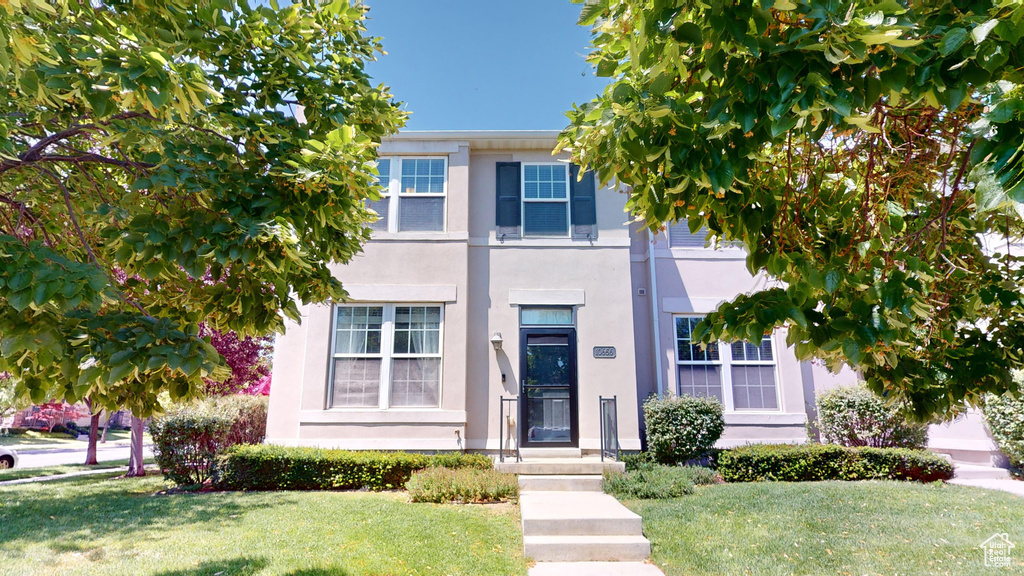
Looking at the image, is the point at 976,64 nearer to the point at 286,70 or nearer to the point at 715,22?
the point at 715,22

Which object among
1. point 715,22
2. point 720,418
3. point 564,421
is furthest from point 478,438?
point 715,22

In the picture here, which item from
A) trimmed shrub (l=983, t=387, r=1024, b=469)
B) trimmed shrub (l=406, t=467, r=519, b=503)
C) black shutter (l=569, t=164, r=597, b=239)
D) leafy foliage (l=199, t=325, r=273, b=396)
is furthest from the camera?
leafy foliage (l=199, t=325, r=273, b=396)

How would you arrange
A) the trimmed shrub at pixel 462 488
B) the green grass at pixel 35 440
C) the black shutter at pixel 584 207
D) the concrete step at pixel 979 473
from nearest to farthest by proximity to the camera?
the trimmed shrub at pixel 462 488, the concrete step at pixel 979 473, the black shutter at pixel 584 207, the green grass at pixel 35 440

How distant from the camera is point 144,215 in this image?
2775mm

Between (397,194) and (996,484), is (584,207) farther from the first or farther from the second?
(996,484)

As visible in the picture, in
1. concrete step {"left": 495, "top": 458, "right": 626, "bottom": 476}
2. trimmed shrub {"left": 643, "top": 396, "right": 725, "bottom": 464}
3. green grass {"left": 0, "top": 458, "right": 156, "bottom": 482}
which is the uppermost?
trimmed shrub {"left": 643, "top": 396, "right": 725, "bottom": 464}

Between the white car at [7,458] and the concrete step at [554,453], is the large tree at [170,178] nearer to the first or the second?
the concrete step at [554,453]

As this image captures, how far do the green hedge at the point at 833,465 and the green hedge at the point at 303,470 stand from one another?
578 cm

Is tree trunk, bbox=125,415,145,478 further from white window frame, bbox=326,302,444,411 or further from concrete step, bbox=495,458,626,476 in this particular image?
concrete step, bbox=495,458,626,476

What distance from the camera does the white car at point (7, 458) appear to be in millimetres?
14984

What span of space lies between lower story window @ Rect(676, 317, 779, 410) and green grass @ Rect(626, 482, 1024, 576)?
2.74m

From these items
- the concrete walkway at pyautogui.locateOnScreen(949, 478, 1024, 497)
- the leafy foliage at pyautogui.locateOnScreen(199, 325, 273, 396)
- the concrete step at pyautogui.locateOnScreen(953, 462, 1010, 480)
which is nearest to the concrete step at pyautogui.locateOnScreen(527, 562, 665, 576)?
the concrete walkway at pyautogui.locateOnScreen(949, 478, 1024, 497)

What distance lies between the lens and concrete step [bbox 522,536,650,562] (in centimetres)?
569

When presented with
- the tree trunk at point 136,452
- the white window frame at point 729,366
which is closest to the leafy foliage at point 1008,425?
the white window frame at point 729,366
